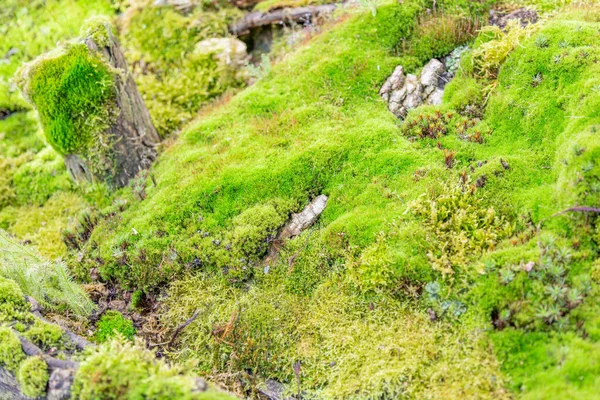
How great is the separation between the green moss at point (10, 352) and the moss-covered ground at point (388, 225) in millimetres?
1042

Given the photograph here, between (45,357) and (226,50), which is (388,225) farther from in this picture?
(226,50)

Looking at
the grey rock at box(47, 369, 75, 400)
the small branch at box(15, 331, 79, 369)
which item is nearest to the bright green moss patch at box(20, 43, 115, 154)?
the small branch at box(15, 331, 79, 369)

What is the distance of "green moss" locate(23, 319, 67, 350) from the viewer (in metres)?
5.22

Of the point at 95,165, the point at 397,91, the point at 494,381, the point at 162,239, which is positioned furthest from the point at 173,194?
the point at 494,381

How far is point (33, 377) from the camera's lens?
469 cm

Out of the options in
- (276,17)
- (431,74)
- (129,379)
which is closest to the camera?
(129,379)

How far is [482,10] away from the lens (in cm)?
877

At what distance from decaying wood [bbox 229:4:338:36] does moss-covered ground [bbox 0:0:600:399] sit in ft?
7.95

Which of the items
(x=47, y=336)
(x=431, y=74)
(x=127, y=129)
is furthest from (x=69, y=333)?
(x=431, y=74)

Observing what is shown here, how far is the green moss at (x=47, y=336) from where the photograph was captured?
205 inches

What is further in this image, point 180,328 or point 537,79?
point 537,79

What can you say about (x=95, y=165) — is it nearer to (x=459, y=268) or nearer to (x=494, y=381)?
(x=459, y=268)

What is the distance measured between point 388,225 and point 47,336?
4442 millimetres

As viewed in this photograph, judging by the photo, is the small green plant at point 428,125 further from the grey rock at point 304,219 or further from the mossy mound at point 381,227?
the grey rock at point 304,219
